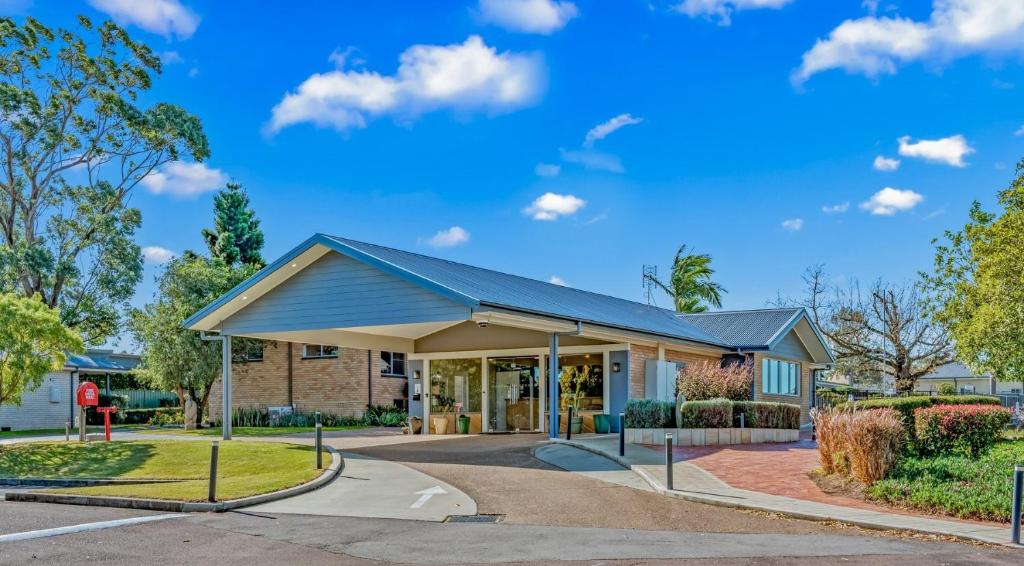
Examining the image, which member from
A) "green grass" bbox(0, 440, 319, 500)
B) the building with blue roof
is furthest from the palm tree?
"green grass" bbox(0, 440, 319, 500)

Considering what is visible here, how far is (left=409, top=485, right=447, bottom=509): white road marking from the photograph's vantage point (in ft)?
41.6

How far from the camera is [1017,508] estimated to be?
9.87m

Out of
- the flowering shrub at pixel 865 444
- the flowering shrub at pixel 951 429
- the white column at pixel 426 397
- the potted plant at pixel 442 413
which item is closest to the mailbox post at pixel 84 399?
the white column at pixel 426 397

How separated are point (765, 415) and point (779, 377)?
10.5 m

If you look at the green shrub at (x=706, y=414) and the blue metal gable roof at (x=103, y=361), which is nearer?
the green shrub at (x=706, y=414)

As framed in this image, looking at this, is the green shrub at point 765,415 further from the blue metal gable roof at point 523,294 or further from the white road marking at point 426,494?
the white road marking at point 426,494

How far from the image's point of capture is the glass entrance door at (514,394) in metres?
25.3

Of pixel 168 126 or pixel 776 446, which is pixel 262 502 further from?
pixel 168 126

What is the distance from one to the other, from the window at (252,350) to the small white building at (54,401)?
7374 mm

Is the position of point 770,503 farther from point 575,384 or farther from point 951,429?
point 575,384

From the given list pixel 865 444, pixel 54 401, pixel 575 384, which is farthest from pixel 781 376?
pixel 54 401

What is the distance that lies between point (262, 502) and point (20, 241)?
1056 inches

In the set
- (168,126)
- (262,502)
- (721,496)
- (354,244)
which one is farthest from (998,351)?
(168,126)

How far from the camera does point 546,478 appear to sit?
1510cm
